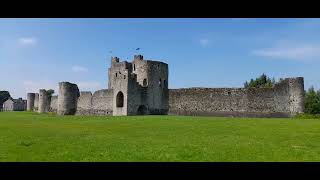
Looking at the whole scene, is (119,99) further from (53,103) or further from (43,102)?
(43,102)

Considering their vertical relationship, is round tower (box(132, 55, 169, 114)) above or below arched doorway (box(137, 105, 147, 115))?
above

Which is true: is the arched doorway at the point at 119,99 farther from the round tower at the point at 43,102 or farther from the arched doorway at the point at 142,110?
the round tower at the point at 43,102

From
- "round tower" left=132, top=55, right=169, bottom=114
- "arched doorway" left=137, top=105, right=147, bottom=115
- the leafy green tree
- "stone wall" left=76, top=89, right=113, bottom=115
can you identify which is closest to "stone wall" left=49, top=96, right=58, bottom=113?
"stone wall" left=76, top=89, right=113, bottom=115

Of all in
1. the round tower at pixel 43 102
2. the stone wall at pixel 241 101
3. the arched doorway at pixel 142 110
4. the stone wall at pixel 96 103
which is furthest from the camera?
the round tower at pixel 43 102

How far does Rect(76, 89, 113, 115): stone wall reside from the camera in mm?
53375

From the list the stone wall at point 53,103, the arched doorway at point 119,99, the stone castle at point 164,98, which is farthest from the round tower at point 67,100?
the stone wall at point 53,103

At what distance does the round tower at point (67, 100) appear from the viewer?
58.7 m

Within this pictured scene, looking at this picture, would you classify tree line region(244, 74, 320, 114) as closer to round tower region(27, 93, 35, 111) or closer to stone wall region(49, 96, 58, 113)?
stone wall region(49, 96, 58, 113)

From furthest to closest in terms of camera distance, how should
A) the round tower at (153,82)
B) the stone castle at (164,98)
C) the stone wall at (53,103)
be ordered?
the stone wall at (53,103), the round tower at (153,82), the stone castle at (164,98)
